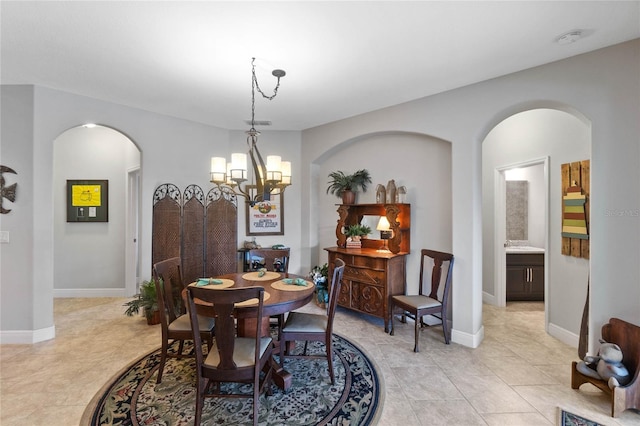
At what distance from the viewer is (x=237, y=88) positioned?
10.8ft

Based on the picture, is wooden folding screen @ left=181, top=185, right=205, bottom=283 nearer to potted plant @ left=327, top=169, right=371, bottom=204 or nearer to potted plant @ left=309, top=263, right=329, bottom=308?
potted plant @ left=309, top=263, right=329, bottom=308

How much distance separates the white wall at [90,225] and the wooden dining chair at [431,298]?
15.3 ft

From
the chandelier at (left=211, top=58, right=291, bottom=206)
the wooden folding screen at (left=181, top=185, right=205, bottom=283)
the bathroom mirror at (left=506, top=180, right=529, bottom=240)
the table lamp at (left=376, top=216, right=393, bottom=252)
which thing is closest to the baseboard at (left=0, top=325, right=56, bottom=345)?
the wooden folding screen at (left=181, top=185, right=205, bottom=283)

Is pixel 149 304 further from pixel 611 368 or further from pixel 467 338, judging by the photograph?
pixel 611 368

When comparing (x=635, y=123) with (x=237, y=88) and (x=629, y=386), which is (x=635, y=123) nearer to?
(x=629, y=386)

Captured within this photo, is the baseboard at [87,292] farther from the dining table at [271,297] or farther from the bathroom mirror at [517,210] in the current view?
the bathroom mirror at [517,210]

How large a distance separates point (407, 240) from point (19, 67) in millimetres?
4596

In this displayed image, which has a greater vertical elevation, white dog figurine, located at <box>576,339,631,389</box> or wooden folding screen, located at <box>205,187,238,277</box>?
wooden folding screen, located at <box>205,187,238,277</box>

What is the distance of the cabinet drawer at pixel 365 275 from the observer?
3.66 metres

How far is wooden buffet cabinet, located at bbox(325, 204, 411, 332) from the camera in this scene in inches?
143

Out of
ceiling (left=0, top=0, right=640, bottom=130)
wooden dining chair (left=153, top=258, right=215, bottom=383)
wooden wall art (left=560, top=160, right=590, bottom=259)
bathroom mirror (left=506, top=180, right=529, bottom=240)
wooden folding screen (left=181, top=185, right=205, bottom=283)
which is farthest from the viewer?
bathroom mirror (left=506, top=180, right=529, bottom=240)

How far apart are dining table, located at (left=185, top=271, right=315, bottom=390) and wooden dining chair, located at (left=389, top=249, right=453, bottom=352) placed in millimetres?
1230

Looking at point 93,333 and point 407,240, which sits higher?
point 407,240

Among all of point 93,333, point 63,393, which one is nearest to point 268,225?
point 93,333
